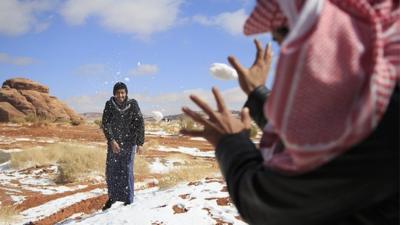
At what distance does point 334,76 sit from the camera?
905 millimetres

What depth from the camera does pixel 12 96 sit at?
51.1 meters

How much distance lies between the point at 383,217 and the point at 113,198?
285 inches

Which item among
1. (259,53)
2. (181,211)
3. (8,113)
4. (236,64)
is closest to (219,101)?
(236,64)

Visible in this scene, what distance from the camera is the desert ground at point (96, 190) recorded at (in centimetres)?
564

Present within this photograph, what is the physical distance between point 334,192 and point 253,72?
2.30ft

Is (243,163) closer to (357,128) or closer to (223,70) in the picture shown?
(357,128)

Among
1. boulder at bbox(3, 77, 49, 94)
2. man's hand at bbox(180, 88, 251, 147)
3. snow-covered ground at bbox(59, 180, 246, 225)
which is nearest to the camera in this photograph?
man's hand at bbox(180, 88, 251, 147)

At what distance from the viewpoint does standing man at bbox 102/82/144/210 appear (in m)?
7.80

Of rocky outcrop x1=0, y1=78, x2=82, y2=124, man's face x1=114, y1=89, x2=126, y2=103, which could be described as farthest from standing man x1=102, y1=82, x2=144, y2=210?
rocky outcrop x1=0, y1=78, x2=82, y2=124

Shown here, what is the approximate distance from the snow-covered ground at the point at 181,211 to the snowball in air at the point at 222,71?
3245mm

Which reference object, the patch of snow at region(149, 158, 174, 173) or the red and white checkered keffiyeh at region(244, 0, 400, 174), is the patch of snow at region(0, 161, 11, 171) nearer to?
the patch of snow at region(149, 158, 174, 173)

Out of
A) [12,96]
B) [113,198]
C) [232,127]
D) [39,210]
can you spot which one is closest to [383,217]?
[232,127]

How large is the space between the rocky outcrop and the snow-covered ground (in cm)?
4081

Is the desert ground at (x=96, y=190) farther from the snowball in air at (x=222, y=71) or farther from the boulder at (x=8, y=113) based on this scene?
the boulder at (x=8, y=113)
